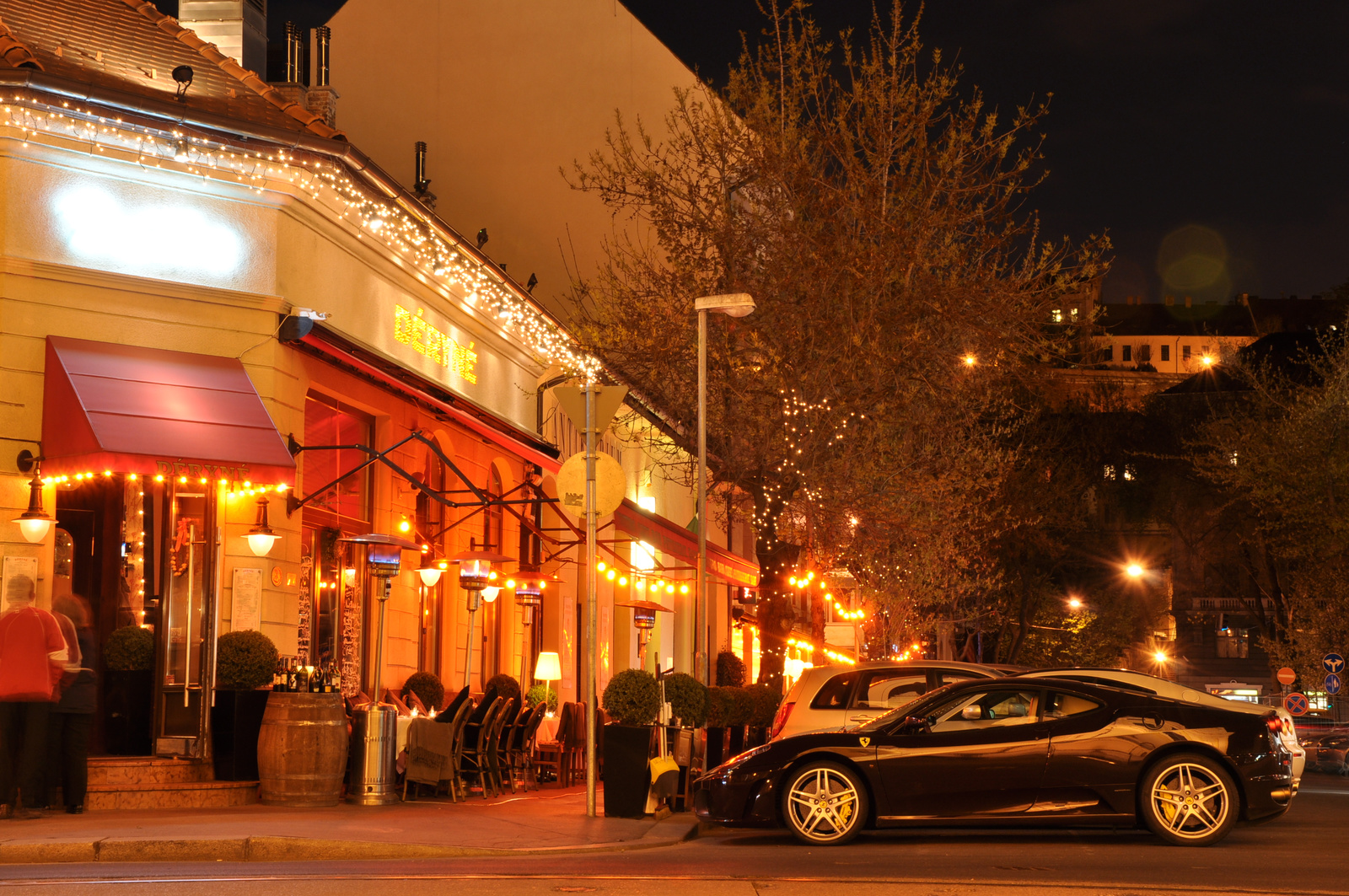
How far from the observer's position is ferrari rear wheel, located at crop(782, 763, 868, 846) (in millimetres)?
11711

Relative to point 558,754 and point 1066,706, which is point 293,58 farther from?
point 1066,706

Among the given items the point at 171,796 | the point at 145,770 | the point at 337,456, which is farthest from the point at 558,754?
the point at 171,796

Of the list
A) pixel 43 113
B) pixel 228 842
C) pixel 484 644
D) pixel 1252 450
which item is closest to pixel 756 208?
pixel 484 644

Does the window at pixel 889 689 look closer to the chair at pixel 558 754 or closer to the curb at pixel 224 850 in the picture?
the curb at pixel 224 850

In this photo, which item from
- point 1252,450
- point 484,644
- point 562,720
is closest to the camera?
point 562,720

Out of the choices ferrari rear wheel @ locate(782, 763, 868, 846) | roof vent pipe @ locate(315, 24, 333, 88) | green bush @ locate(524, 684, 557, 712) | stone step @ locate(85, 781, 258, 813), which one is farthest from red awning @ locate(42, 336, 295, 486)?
green bush @ locate(524, 684, 557, 712)

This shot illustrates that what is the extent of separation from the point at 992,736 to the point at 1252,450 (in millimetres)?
34842

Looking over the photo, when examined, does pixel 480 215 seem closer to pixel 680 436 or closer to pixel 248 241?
pixel 680 436

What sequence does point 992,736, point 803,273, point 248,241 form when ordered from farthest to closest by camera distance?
point 803,273 → point 248,241 → point 992,736

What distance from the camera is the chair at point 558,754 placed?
20219 mm

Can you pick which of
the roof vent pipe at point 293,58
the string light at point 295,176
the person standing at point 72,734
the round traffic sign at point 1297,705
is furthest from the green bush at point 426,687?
the round traffic sign at point 1297,705

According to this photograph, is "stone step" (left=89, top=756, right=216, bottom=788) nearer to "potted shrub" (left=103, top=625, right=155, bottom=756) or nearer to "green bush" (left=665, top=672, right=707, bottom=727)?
"potted shrub" (left=103, top=625, right=155, bottom=756)

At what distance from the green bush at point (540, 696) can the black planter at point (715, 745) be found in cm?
521

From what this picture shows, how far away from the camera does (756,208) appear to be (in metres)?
23.2
